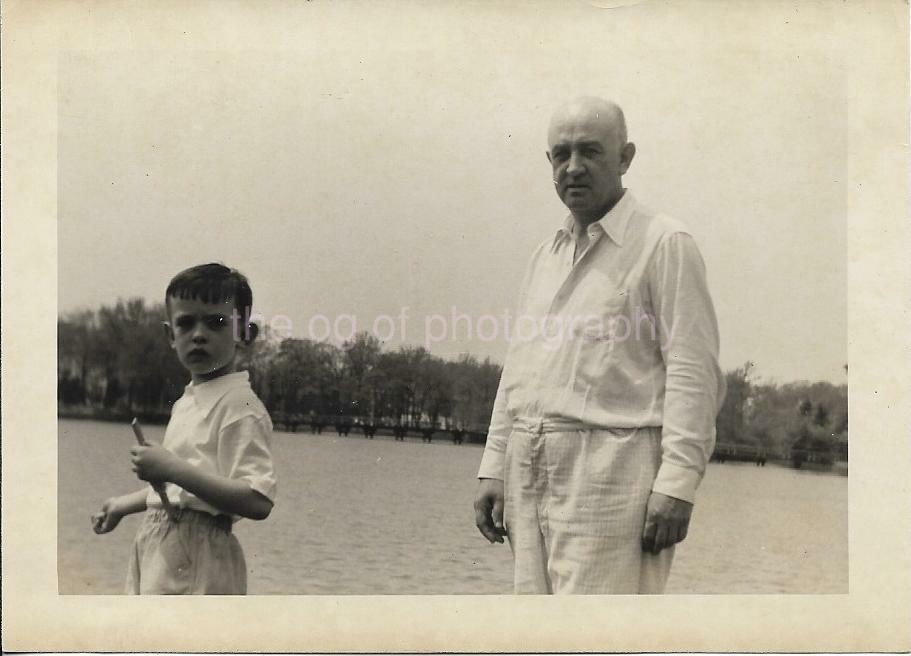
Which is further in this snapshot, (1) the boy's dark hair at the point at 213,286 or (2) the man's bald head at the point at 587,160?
(1) the boy's dark hair at the point at 213,286

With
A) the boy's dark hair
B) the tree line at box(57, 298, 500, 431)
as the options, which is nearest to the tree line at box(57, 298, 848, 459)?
the tree line at box(57, 298, 500, 431)

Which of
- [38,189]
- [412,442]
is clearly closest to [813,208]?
[412,442]

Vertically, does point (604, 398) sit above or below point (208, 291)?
below

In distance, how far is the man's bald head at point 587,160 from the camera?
3756mm

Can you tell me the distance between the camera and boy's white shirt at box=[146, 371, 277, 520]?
371 cm

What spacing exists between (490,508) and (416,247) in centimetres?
105

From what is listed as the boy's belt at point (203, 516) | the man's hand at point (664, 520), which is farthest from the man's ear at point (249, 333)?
the man's hand at point (664, 520)

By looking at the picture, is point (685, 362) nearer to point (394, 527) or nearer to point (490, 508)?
point (490, 508)

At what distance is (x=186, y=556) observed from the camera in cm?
379

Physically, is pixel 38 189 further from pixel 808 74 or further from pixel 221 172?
pixel 808 74

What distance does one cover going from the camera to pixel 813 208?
4195mm

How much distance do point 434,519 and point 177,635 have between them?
1.05 meters

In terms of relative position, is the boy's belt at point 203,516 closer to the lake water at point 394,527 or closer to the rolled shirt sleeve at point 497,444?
the lake water at point 394,527

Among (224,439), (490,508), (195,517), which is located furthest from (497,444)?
(195,517)
